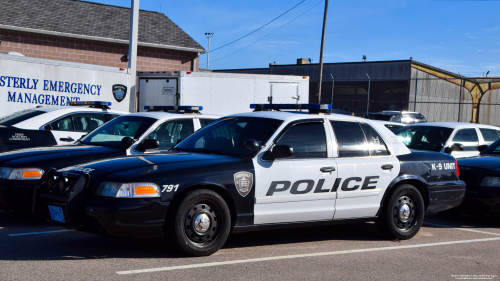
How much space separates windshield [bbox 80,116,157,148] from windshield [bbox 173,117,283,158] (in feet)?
5.68

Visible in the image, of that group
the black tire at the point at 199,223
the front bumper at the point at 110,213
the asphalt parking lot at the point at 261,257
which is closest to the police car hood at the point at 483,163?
the asphalt parking lot at the point at 261,257

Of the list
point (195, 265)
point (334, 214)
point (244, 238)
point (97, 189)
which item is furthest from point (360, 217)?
point (97, 189)

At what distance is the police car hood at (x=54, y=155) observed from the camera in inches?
265

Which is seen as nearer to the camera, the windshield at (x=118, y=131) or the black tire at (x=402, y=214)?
the black tire at (x=402, y=214)

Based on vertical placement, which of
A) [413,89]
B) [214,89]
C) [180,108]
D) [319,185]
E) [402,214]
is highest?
[413,89]

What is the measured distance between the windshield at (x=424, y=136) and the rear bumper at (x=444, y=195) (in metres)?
3.62

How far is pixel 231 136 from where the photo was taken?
622 cm

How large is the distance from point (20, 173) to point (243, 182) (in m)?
2.90

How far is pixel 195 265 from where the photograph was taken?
5.04 meters

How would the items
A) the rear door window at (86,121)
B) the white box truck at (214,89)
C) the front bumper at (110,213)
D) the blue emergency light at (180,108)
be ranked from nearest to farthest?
1. the front bumper at (110,213)
2. the blue emergency light at (180,108)
3. the rear door window at (86,121)
4. the white box truck at (214,89)

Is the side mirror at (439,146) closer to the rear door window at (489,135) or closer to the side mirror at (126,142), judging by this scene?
the rear door window at (489,135)

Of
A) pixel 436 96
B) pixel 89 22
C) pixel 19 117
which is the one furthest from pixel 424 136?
pixel 436 96

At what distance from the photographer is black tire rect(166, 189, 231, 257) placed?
5145mm

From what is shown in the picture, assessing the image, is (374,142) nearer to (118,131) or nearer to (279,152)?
(279,152)
